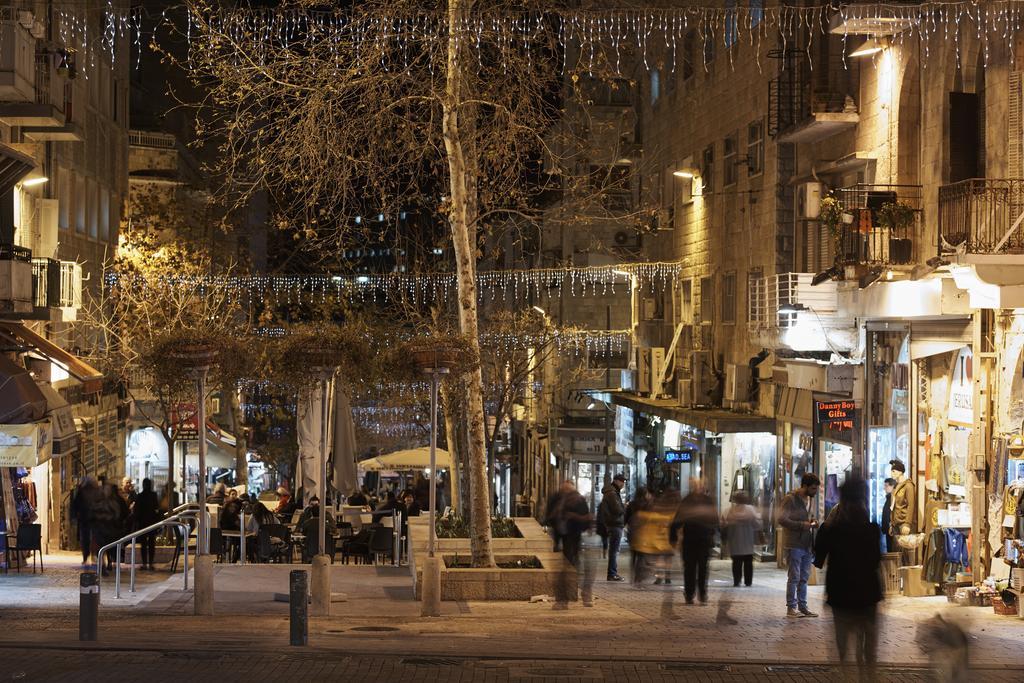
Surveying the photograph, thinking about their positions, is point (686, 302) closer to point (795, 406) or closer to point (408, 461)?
point (408, 461)

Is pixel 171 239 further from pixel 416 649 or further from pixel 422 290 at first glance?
pixel 416 649

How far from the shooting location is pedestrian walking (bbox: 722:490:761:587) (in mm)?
17688

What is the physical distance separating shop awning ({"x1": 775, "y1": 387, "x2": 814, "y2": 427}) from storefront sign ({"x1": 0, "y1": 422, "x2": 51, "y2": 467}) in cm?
1384

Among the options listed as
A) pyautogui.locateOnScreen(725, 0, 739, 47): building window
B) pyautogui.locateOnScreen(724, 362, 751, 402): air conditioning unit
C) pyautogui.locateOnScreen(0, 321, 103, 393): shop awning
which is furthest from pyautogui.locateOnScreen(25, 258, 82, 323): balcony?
pyautogui.locateOnScreen(725, 0, 739, 47): building window

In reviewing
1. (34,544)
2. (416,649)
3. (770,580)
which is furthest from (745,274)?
(416,649)

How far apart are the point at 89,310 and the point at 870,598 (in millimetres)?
29679

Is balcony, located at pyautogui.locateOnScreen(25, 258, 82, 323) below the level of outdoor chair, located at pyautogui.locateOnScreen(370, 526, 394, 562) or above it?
above

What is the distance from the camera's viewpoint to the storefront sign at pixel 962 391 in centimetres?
1972

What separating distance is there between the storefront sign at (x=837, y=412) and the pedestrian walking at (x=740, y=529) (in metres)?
5.98

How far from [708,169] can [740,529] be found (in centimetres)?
1849

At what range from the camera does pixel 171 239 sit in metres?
43.7

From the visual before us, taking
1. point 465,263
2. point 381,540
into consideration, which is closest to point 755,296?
point 381,540

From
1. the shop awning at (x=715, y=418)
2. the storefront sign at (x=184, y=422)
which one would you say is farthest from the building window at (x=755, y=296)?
the storefront sign at (x=184, y=422)

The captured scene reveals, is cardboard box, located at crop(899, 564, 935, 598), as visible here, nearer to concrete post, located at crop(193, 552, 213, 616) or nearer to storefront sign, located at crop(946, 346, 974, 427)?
storefront sign, located at crop(946, 346, 974, 427)
